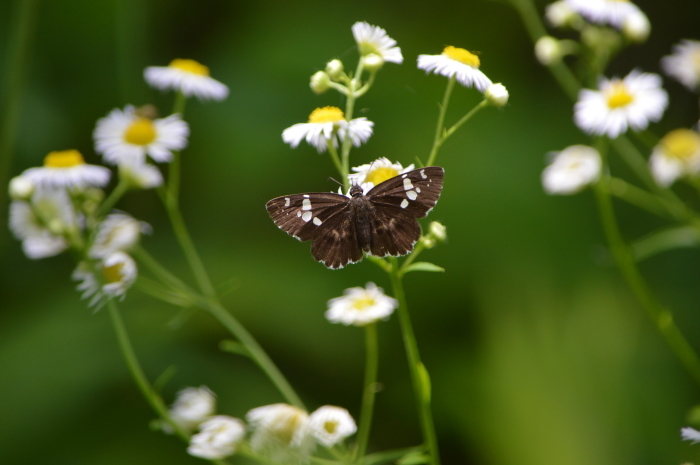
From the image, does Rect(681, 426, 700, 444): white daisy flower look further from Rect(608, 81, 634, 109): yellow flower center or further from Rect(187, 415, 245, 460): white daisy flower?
Rect(608, 81, 634, 109): yellow flower center

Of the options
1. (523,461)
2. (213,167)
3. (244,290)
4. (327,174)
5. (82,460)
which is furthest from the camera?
(213,167)

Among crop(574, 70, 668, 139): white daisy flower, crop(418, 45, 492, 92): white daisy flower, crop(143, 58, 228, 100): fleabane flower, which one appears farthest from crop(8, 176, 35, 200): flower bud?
crop(574, 70, 668, 139): white daisy flower

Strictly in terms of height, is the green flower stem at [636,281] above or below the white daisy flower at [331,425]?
above

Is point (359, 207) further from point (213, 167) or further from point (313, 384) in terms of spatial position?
point (213, 167)

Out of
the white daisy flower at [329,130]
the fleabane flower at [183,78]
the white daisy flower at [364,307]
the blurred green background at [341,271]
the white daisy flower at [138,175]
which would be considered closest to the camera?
the white daisy flower at [329,130]

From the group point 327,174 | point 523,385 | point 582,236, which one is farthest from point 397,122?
point 523,385

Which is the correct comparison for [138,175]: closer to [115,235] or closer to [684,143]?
[115,235]

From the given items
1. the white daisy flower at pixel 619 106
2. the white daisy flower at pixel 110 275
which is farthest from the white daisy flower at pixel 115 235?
the white daisy flower at pixel 619 106

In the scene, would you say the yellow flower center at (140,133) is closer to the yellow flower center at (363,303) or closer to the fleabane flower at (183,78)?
the fleabane flower at (183,78)
